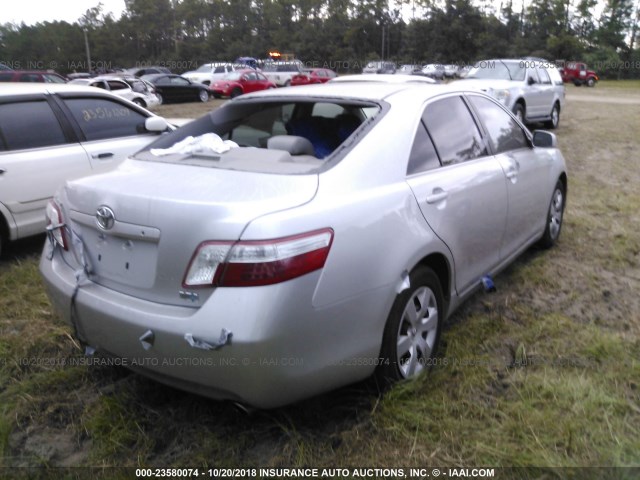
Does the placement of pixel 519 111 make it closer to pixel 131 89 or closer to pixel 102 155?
pixel 102 155

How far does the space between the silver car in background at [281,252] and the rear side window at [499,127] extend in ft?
1.64

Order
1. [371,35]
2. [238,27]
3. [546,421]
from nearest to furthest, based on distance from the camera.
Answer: [546,421], [371,35], [238,27]

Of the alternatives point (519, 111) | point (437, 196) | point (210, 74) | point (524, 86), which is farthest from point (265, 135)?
point (210, 74)

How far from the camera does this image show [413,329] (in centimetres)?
286

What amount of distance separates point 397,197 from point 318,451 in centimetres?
118

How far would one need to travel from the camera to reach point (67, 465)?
248cm

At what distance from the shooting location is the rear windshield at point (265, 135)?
2984mm

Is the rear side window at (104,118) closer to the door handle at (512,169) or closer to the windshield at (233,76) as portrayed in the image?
the door handle at (512,169)

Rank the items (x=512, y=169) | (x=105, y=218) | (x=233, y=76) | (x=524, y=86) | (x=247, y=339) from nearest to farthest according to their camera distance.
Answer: (x=247, y=339), (x=105, y=218), (x=512, y=169), (x=524, y=86), (x=233, y=76)

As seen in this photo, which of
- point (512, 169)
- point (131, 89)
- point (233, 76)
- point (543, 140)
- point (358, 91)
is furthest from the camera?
point (233, 76)

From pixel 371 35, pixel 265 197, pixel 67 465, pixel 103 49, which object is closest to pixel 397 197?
pixel 265 197

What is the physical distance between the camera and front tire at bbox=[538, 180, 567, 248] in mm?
4912

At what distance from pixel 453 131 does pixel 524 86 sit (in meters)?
9.88

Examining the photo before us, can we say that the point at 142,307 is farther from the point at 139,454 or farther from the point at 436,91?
the point at 436,91
